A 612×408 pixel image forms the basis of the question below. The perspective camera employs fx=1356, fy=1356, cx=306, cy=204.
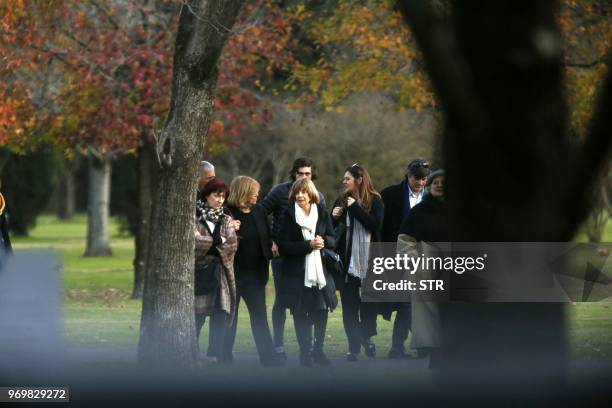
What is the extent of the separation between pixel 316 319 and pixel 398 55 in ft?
42.9

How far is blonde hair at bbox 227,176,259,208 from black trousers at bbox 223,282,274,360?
28.7 inches

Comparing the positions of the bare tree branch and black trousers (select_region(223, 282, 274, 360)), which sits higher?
the bare tree branch

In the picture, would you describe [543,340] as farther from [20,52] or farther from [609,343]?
[20,52]

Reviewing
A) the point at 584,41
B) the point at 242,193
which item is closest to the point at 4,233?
the point at 242,193

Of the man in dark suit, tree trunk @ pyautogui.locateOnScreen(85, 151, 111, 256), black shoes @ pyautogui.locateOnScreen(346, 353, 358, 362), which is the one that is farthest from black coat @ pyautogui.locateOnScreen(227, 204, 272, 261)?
tree trunk @ pyautogui.locateOnScreen(85, 151, 111, 256)

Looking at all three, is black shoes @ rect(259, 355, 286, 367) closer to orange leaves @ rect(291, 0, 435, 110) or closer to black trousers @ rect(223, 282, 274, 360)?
black trousers @ rect(223, 282, 274, 360)

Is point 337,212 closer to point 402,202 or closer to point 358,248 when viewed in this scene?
point 358,248

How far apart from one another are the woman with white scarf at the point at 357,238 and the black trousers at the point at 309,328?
22.2 inches

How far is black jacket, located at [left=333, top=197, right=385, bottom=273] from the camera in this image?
1276 centimetres

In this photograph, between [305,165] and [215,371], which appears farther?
[305,165]

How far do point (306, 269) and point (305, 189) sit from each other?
713 mm

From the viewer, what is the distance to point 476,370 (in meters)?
5.54

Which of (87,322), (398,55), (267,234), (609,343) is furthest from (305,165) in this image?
(398,55)

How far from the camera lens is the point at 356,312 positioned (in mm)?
12727
